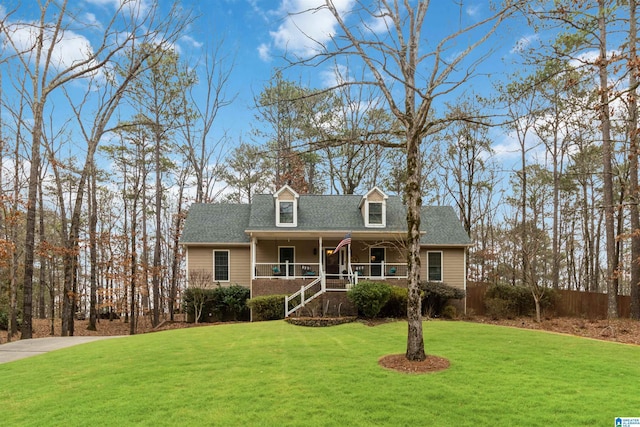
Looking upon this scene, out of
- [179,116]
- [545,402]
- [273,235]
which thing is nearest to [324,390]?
[545,402]

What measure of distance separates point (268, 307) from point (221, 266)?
16.3ft

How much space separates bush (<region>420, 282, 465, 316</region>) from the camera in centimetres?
1673

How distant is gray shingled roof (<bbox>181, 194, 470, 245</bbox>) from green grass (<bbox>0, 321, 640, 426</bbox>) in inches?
389

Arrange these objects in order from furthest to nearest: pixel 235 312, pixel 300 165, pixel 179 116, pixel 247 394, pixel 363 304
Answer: pixel 300 165 → pixel 179 116 → pixel 235 312 → pixel 363 304 → pixel 247 394

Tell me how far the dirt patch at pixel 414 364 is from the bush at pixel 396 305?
7600 mm

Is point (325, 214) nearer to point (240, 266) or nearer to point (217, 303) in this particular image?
point (240, 266)

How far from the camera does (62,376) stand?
24.2ft

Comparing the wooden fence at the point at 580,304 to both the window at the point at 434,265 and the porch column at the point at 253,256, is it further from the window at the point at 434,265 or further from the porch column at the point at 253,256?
the porch column at the point at 253,256

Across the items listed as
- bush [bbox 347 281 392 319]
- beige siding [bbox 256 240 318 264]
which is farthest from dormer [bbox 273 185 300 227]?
bush [bbox 347 281 392 319]

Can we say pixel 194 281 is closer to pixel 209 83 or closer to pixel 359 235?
pixel 359 235

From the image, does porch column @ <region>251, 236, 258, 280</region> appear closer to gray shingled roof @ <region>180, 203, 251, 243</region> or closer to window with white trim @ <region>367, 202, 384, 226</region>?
gray shingled roof @ <region>180, 203, 251, 243</region>

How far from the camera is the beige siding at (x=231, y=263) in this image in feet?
63.4

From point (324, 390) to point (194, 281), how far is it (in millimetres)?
14177

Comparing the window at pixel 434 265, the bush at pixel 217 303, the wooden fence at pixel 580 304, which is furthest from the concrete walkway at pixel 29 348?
the wooden fence at pixel 580 304
